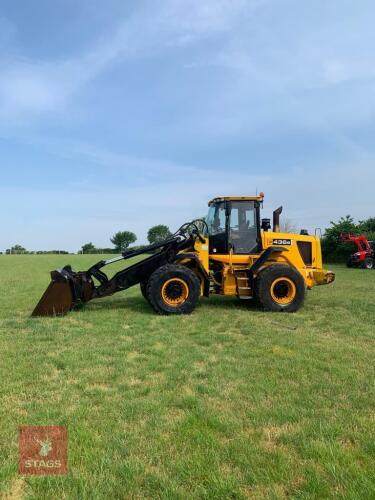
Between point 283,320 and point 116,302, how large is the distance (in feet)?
14.2

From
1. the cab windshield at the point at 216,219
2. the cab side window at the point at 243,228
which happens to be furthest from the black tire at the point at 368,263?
the cab windshield at the point at 216,219

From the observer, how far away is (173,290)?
9.24 metres

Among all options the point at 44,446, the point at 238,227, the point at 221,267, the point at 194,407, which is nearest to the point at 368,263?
the point at 238,227

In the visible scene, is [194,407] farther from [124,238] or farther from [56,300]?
[124,238]

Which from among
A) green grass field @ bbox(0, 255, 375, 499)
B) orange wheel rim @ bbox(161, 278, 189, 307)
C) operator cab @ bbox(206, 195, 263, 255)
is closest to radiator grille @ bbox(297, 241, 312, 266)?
operator cab @ bbox(206, 195, 263, 255)

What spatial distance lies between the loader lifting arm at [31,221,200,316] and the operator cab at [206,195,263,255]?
61 centimetres

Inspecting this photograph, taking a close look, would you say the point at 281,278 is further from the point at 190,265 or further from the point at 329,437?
the point at 329,437

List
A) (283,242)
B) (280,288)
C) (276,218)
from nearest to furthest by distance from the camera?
(280,288) < (283,242) < (276,218)

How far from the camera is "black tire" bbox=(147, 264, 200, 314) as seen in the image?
9094 millimetres

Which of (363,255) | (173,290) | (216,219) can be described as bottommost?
(173,290)

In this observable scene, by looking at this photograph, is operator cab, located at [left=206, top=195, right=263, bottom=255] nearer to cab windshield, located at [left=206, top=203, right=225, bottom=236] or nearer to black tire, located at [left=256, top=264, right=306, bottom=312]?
cab windshield, located at [left=206, top=203, right=225, bottom=236]

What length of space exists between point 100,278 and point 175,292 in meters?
1.71

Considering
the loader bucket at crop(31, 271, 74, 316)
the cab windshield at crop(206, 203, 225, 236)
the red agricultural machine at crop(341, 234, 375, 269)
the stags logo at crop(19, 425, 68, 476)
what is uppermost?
the cab windshield at crop(206, 203, 225, 236)

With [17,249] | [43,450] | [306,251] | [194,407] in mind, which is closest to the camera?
[43,450]
